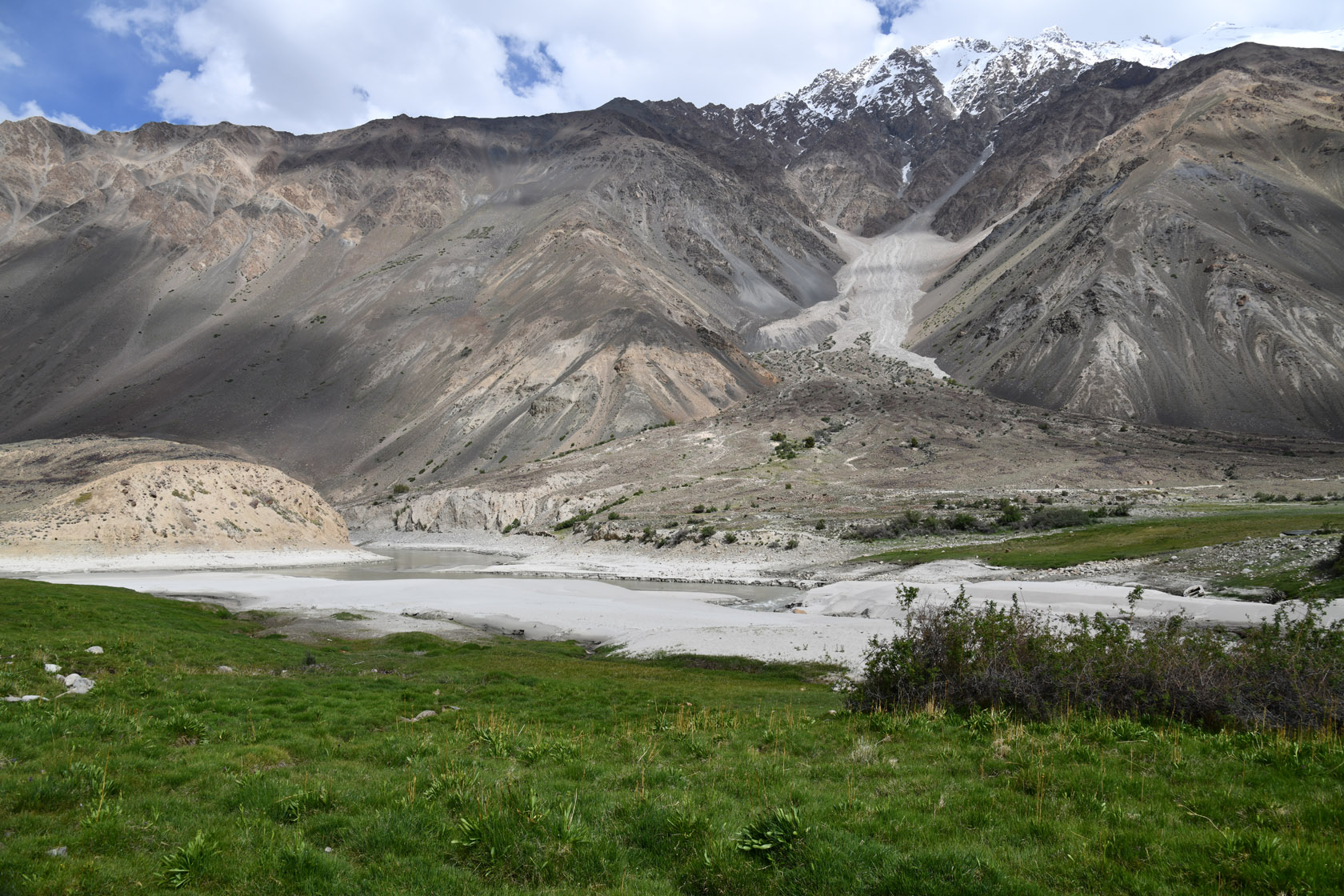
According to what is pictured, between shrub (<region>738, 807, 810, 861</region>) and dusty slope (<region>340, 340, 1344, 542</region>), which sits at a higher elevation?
dusty slope (<region>340, 340, 1344, 542</region>)

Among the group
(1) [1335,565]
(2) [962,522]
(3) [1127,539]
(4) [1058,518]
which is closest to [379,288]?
(2) [962,522]

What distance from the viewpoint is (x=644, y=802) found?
7.41m

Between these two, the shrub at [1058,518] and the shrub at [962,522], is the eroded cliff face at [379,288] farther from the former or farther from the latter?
the shrub at [1058,518]

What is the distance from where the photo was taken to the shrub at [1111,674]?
10.5 m

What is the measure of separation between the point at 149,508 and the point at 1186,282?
129 meters

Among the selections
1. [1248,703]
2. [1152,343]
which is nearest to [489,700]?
[1248,703]

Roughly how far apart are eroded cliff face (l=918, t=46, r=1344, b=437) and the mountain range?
1.58ft

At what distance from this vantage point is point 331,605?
36438mm

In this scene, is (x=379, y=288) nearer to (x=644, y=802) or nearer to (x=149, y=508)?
(x=149, y=508)

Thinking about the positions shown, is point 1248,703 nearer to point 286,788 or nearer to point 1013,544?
point 286,788

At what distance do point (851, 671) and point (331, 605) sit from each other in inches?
1092

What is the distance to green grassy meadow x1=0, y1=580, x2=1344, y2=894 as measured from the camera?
5.87m

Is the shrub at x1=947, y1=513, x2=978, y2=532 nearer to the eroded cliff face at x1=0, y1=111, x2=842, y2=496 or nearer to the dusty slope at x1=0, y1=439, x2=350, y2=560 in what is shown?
the eroded cliff face at x1=0, y1=111, x2=842, y2=496

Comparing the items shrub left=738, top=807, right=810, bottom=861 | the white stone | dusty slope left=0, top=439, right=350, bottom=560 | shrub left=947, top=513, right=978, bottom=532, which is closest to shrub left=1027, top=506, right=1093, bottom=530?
shrub left=947, top=513, right=978, bottom=532
